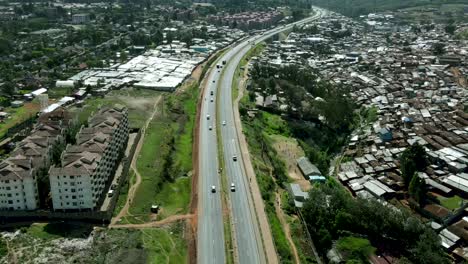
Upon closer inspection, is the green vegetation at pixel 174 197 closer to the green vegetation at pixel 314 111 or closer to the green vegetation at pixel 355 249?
the green vegetation at pixel 355 249

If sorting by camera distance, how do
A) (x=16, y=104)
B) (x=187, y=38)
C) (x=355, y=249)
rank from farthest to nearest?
(x=187, y=38)
(x=16, y=104)
(x=355, y=249)

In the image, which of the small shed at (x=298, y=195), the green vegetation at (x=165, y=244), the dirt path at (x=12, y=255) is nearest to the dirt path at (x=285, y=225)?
the small shed at (x=298, y=195)

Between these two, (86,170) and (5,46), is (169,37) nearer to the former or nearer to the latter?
(5,46)

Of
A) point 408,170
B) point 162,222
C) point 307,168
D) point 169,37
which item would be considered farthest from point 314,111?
point 169,37

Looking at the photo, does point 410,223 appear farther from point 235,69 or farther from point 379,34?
point 379,34

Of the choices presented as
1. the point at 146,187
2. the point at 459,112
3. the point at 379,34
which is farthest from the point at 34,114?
the point at 379,34

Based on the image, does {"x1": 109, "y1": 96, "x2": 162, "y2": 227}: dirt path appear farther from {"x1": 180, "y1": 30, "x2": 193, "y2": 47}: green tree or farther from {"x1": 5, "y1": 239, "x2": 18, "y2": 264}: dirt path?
{"x1": 180, "y1": 30, "x2": 193, "y2": 47}: green tree
